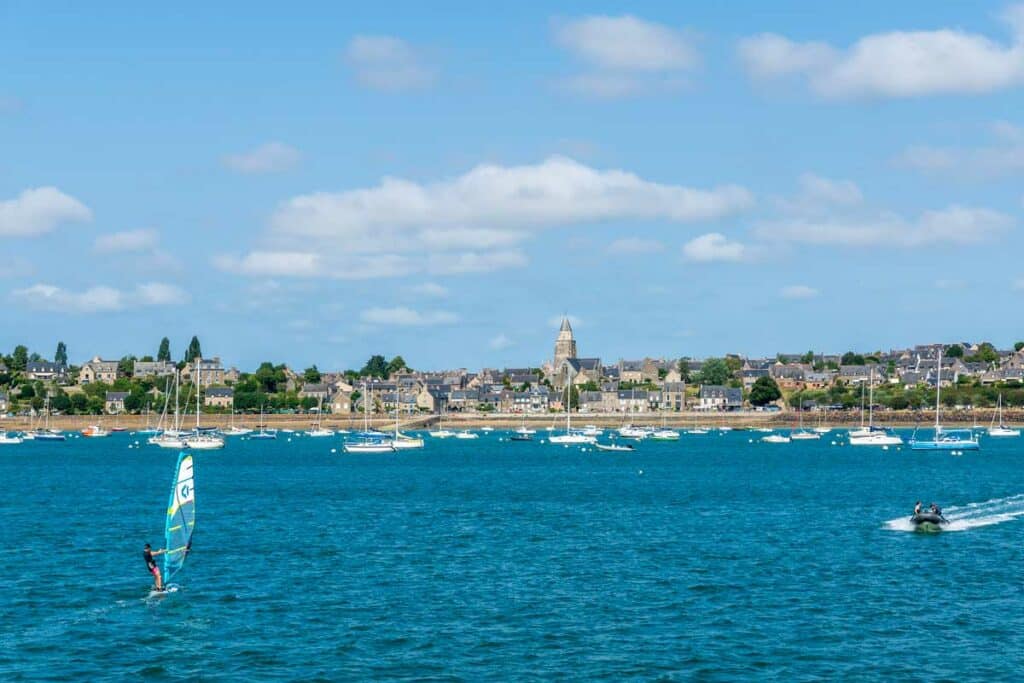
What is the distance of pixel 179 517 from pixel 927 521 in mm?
35621

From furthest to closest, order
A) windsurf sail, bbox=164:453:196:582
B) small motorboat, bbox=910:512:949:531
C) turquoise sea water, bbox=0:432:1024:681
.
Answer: small motorboat, bbox=910:512:949:531, windsurf sail, bbox=164:453:196:582, turquoise sea water, bbox=0:432:1024:681

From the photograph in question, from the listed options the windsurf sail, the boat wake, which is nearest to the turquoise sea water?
the boat wake

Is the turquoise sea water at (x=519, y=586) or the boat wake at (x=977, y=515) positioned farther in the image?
the boat wake at (x=977, y=515)

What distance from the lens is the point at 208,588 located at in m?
47.1

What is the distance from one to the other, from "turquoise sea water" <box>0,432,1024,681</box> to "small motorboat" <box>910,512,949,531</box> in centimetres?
115

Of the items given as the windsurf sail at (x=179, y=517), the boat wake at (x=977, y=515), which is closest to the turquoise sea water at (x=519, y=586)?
the boat wake at (x=977, y=515)

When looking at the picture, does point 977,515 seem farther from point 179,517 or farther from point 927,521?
point 179,517

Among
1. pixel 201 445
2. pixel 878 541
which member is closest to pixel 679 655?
pixel 878 541

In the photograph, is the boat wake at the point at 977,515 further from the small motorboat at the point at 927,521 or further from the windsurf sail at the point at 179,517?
the windsurf sail at the point at 179,517

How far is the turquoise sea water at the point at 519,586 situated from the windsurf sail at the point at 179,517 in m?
1.08

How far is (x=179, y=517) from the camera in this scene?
1791 inches

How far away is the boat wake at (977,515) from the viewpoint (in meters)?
67.4

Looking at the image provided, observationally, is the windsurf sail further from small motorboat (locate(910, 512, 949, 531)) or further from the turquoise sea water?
small motorboat (locate(910, 512, 949, 531))

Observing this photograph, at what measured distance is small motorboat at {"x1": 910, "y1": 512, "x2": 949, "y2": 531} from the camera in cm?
6431
